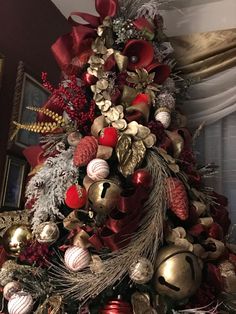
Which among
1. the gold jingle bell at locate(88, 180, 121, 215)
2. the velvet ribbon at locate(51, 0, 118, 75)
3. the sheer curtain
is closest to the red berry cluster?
the velvet ribbon at locate(51, 0, 118, 75)

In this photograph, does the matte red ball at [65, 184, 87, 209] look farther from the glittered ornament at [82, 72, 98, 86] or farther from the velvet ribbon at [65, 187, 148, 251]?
the glittered ornament at [82, 72, 98, 86]

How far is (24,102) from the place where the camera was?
119 centimetres

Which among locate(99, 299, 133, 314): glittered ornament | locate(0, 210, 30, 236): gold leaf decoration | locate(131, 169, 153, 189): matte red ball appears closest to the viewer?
locate(99, 299, 133, 314): glittered ornament

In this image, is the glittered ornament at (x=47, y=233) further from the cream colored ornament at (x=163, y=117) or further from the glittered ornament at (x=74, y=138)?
the cream colored ornament at (x=163, y=117)

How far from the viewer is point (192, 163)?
0.95 metres

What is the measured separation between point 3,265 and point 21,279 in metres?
0.08

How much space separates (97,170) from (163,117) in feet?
0.83

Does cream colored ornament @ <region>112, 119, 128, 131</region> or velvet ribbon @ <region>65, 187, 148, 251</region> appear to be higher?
cream colored ornament @ <region>112, 119, 128, 131</region>

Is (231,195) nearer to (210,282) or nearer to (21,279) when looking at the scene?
(210,282)

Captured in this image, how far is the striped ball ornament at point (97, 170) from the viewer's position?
30.5 inches

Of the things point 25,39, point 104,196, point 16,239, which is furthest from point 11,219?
point 25,39

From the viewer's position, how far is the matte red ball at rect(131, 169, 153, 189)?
0.78 m

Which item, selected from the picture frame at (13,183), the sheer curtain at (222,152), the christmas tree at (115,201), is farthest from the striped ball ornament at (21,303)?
the sheer curtain at (222,152)

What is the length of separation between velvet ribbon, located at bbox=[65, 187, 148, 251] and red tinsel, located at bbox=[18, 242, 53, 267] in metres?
0.04
